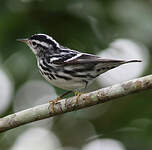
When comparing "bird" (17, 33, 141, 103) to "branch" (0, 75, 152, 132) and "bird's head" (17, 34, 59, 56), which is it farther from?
"branch" (0, 75, 152, 132)

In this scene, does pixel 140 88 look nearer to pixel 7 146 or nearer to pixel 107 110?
pixel 107 110

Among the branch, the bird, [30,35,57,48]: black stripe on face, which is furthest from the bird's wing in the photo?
the branch

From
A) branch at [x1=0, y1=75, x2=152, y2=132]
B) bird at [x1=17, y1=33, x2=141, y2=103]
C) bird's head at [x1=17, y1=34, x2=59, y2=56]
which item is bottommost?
branch at [x1=0, y1=75, x2=152, y2=132]

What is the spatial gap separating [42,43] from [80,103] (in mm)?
1546

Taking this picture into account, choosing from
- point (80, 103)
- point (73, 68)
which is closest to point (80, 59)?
point (73, 68)

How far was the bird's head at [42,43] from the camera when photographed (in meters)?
5.84

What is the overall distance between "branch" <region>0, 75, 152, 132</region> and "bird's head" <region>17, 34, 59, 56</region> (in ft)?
4.10

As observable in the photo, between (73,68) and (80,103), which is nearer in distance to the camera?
(80,103)

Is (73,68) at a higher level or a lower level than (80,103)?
higher

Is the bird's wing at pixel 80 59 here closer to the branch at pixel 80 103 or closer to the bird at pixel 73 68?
the bird at pixel 73 68

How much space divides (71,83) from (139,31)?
1.58 meters

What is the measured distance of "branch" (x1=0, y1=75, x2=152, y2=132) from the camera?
14.3 feet

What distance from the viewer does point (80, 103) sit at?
4637 mm

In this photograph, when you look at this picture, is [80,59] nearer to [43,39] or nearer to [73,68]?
[73,68]
